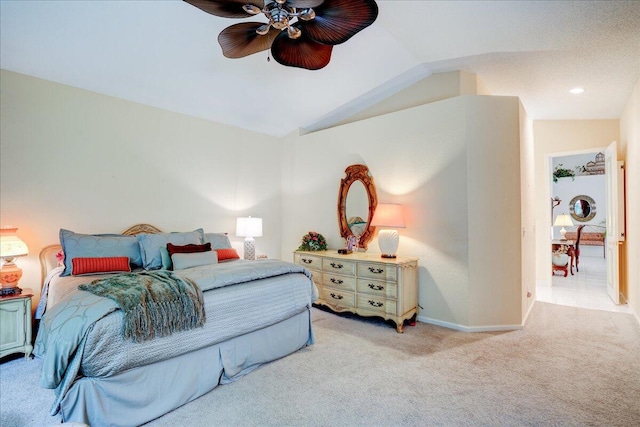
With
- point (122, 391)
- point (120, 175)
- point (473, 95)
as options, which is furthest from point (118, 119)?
point (473, 95)

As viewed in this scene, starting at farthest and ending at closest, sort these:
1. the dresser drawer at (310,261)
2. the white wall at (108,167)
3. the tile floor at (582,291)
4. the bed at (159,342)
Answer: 1. the tile floor at (582,291)
2. the dresser drawer at (310,261)
3. the white wall at (108,167)
4. the bed at (159,342)

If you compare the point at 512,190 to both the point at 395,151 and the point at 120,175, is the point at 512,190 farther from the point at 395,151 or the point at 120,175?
the point at 120,175

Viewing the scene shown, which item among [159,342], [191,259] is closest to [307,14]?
[159,342]

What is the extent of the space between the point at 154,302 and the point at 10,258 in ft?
6.27

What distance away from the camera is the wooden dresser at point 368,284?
11.6 ft

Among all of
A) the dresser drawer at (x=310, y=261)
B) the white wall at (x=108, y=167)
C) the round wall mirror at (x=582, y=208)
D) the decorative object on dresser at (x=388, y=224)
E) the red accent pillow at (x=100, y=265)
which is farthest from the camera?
the round wall mirror at (x=582, y=208)

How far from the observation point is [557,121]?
5410mm

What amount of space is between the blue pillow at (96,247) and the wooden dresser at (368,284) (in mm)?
2082

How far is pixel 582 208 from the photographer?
375 inches

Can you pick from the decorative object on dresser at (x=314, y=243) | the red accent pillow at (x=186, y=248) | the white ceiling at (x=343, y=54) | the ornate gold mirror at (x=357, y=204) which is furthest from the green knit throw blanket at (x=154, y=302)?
the ornate gold mirror at (x=357, y=204)

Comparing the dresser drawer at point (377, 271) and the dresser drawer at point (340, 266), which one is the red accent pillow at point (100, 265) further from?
the dresser drawer at point (377, 271)

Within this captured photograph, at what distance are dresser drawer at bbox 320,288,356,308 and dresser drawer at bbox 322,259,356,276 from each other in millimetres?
242

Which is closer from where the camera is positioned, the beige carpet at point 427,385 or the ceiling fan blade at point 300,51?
the beige carpet at point 427,385

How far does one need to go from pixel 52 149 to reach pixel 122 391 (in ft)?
9.13
